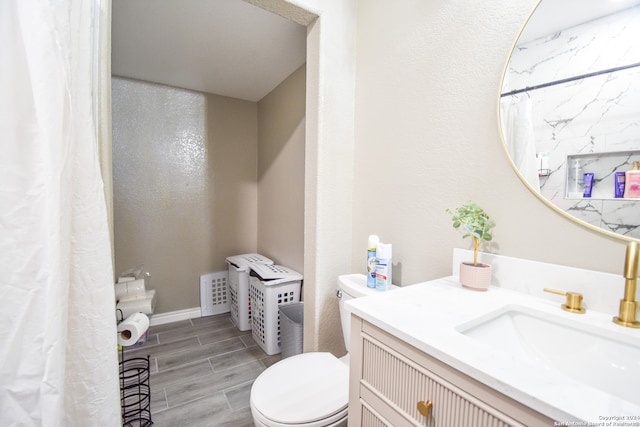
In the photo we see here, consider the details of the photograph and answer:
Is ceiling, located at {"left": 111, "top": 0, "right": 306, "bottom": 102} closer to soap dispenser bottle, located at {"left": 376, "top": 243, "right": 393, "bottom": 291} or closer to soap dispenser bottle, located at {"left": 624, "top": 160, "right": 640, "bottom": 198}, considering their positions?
soap dispenser bottle, located at {"left": 376, "top": 243, "right": 393, "bottom": 291}

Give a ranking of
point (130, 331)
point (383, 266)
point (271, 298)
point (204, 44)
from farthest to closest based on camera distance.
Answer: point (271, 298), point (204, 44), point (130, 331), point (383, 266)

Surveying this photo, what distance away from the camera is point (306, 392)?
99 cm

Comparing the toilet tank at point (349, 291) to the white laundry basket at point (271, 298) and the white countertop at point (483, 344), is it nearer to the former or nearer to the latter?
the white countertop at point (483, 344)

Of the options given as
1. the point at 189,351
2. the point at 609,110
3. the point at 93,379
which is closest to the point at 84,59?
the point at 93,379

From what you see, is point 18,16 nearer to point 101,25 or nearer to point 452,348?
point 101,25

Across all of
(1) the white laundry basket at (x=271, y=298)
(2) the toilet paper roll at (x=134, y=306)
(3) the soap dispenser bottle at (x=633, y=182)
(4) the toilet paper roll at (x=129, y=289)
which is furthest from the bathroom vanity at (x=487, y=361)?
(4) the toilet paper roll at (x=129, y=289)

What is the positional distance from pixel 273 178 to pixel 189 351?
160 centimetres

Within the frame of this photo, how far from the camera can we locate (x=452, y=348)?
521 mm

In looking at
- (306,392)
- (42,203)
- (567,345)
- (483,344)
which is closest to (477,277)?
(567,345)

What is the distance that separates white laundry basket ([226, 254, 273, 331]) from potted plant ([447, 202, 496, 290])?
181 centimetres

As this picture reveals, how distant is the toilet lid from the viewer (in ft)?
2.92

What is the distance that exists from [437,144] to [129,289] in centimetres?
229

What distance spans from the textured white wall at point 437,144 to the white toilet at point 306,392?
1.22 feet

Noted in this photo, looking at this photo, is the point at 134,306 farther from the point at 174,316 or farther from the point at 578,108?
the point at 578,108
